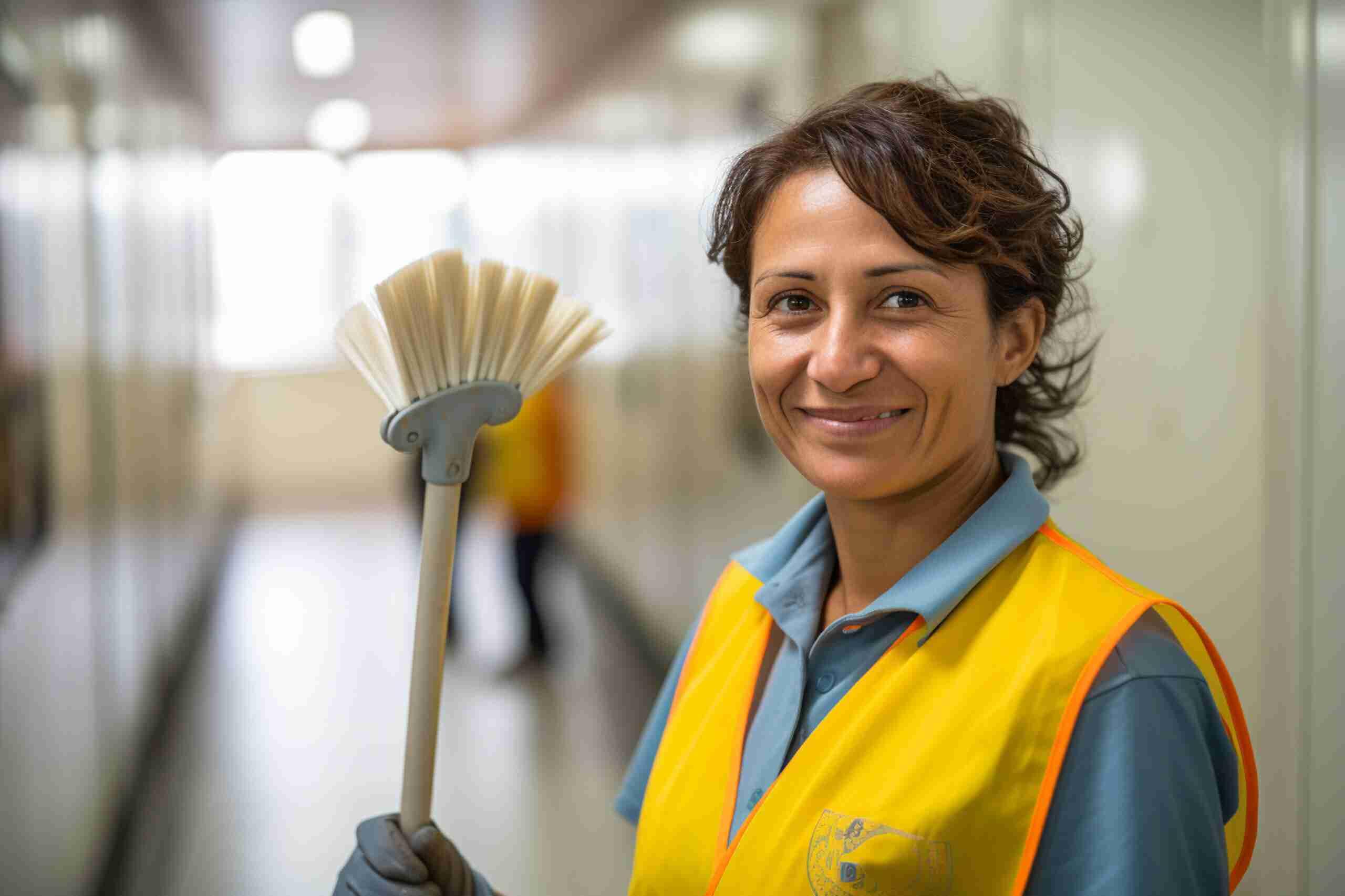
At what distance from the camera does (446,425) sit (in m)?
1.08

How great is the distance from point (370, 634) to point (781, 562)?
459cm

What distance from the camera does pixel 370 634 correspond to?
547 centimetres

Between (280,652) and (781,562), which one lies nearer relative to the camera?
(781,562)

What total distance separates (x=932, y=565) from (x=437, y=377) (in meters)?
0.49

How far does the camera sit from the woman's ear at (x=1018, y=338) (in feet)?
3.37

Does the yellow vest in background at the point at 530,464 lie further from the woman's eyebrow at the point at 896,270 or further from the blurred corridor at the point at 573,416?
the woman's eyebrow at the point at 896,270

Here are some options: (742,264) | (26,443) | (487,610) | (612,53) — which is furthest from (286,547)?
(742,264)

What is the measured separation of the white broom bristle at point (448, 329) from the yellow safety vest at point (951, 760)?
0.42m

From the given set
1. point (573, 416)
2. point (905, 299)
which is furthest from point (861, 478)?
point (573, 416)

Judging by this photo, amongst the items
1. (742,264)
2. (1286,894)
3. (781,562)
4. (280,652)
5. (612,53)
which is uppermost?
(612,53)

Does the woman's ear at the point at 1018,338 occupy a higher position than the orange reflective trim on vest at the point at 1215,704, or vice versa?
the woman's ear at the point at 1018,338

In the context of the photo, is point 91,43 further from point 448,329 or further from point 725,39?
point 448,329

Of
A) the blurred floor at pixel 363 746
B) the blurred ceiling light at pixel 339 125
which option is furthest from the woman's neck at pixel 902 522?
the blurred ceiling light at pixel 339 125

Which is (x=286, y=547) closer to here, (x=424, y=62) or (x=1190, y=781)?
(x=424, y=62)
